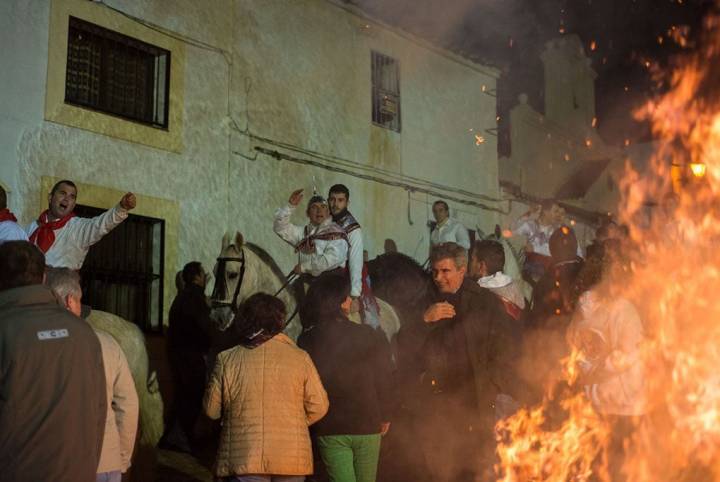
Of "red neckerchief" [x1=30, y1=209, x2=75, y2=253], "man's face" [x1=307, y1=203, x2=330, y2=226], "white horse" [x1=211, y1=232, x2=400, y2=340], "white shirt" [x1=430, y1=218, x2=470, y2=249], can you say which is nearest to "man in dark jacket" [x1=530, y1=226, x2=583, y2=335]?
"white horse" [x1=211, y1=232, x2=400, y2=340]

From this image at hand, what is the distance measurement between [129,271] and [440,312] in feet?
21.5

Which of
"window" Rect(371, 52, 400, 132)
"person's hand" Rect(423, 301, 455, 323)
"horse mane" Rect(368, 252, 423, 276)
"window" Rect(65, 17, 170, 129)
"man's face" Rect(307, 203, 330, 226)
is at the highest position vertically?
"window" Rect(371, 52, 400, 132)

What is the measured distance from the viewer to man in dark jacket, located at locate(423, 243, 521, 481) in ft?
20.3

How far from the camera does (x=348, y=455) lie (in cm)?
609

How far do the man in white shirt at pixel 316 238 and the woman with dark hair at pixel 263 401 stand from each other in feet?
16.5

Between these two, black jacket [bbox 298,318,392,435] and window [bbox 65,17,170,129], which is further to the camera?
window [bbox 65,17,170,129]

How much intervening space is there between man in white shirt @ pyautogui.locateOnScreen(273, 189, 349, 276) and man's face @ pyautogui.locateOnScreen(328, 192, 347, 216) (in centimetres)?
8

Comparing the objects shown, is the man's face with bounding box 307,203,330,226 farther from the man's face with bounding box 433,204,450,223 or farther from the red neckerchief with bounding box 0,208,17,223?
the red neckerchief with bounding box 0,208,17,223

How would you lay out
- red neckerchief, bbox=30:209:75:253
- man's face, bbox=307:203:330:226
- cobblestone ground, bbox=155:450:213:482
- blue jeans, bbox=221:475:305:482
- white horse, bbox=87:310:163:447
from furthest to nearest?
man's face, bbox=307:203:330:226, white horse, bbox=87:310:163:447, cobblestone ground, bbox=155:450:213:482, red neckerchief, bbox=30:209:75:253, blue jeans, bbox=221:475:305:482

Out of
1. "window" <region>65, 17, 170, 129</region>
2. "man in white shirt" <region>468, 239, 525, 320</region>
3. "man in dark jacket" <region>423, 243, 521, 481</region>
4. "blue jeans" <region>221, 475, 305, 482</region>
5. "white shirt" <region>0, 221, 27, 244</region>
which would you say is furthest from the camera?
"window" <region>65, 17, 170, 129</region>

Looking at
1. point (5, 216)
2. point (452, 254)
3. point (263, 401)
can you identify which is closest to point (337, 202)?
point (5, 216)

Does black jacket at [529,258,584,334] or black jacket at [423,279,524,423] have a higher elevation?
black jacket at [529,258,584,334]

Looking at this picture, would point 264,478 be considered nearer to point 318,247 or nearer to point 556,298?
point 556,298

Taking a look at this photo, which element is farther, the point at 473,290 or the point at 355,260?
the point at 355,260
